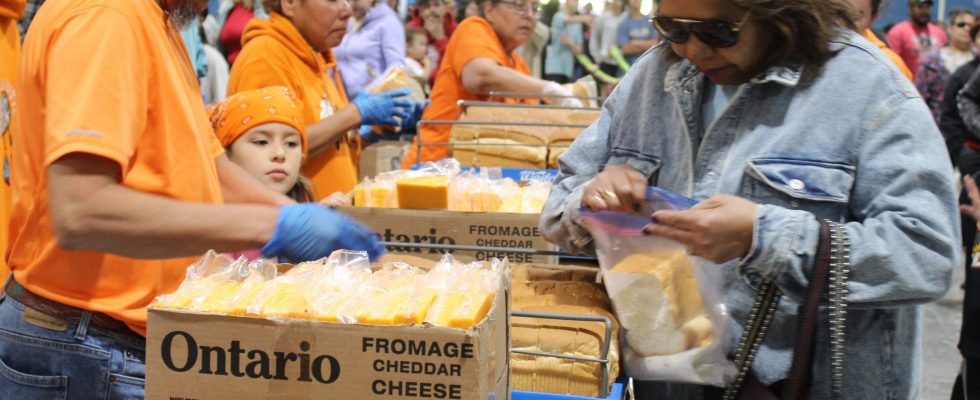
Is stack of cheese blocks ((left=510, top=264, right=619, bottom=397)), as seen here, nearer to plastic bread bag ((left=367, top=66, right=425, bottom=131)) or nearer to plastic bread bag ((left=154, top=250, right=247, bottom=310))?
plastic bread bag ((left=154, top=250, right=247, bottom=310))

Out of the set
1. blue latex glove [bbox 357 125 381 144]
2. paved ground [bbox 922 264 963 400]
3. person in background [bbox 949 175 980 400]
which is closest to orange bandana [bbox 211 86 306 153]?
person in background [bbox 949 175 980 400]

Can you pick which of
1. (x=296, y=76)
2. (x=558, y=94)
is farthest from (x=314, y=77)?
(x=558, y=94)

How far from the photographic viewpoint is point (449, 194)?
314 cm

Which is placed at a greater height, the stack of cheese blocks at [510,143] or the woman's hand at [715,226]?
the woman's hand at [715,226]

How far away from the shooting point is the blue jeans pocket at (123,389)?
6.43 feet

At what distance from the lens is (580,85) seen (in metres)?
5.87

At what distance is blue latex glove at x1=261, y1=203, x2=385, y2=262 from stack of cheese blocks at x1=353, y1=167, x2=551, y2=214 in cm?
106

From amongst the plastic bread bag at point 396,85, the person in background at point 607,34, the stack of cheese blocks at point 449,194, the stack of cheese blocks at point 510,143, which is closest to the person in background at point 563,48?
the person in background at point 607,34

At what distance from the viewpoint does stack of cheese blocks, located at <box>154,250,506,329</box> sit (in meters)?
1.58

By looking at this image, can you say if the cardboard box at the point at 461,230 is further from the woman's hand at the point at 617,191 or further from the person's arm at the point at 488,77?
the person's arm at the point at 488,77

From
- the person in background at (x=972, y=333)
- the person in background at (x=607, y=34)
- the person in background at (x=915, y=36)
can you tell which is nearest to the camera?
the person in background at (x=972, y=333)

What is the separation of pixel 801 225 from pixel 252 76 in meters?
2.51

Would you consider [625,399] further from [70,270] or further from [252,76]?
[252,76]

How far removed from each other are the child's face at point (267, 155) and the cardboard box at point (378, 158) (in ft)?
11.1
